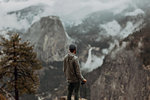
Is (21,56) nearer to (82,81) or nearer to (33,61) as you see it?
(33,61)

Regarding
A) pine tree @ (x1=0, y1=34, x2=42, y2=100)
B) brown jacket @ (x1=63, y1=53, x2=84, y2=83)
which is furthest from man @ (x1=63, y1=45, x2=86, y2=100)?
pine tree @ (x1=0, y1=34, x2=42, y2=100)

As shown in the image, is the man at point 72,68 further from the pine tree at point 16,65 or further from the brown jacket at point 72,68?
the pine tree at point 16,65

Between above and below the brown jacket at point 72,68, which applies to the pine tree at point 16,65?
below

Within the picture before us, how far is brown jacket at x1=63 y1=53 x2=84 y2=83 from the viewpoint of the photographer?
19.7 meters

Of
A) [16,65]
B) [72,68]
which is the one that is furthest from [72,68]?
[16,65]

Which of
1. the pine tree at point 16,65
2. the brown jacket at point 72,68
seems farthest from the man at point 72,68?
the pine tree at point 16,65

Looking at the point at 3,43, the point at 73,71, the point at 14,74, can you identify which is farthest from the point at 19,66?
the point at 73,71

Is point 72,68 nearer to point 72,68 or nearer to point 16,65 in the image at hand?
point 72,68

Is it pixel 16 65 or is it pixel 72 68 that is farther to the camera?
pixel 16 65

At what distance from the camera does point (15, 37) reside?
136 ft

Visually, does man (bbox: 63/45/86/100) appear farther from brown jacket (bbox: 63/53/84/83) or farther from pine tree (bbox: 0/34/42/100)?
pine tree (bbox: 0/34/42/100)

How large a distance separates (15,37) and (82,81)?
2423 centimetres

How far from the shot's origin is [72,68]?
19984 mm

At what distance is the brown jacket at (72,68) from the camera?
64.5 feet
